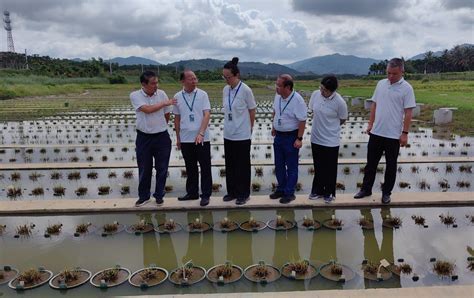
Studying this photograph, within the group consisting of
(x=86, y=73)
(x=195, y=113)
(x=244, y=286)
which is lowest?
(x=244, y=286)

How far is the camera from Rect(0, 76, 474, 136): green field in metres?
18.2

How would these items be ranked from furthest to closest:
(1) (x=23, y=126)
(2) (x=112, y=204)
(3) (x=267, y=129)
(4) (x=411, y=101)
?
(1) (x=23, y=126)
(3) (x=267, y=129)
(2) (x=112, y=204)
(4) (x=411, y=101)

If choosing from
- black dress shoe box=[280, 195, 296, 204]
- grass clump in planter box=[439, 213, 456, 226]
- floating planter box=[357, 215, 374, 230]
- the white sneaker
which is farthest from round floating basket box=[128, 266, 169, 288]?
grass clump in planter box=[439, 213, 456, 226]

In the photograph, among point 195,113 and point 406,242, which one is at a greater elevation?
point 195,113

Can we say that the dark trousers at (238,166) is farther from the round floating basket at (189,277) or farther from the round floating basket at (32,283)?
the round floating basket at (32,283)

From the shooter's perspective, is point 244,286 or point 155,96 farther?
point 155,96

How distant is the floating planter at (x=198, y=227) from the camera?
4703 millimetres

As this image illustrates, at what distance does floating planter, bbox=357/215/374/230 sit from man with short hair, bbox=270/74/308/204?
3.26 ft

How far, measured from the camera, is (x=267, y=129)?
14461mm

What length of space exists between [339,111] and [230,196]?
1.85 m

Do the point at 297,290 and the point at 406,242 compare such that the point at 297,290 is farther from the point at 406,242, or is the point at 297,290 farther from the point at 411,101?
the point at 411,101

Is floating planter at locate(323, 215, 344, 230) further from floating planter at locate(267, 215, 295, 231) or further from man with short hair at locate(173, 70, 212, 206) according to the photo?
man with short hair at locate(173, 70, 212, 206)

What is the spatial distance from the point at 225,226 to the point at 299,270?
1.35 meters

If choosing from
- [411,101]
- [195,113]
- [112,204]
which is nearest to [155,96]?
[195,113]
